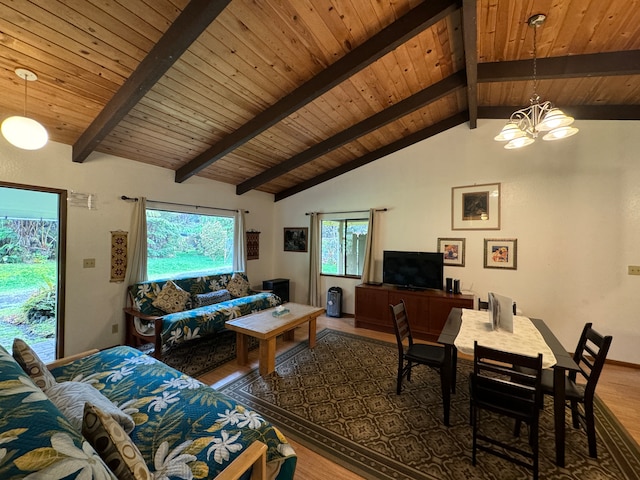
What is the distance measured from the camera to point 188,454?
1.15m

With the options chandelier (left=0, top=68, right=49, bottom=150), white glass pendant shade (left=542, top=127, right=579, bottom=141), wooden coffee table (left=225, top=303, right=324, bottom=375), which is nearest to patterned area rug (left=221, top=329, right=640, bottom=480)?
wooden coffee table (left=225, top=303, right=324, bottom=375)

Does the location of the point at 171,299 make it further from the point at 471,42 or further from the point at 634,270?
the point at 634,270

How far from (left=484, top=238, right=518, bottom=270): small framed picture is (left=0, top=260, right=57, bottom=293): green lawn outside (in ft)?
18.3

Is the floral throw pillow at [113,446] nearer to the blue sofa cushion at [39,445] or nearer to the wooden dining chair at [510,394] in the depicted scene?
the blue sofa cushion at [39,445]

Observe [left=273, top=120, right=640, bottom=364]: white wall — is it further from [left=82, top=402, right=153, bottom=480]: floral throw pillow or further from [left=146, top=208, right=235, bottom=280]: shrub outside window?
[left=82, top=402, right=153, bottom=480]: floral throw pillow

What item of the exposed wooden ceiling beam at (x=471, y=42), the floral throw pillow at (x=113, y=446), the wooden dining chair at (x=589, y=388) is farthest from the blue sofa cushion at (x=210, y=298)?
the exposed wooden ceiling beam at (x=471, y=42)

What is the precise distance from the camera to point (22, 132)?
2.00 m

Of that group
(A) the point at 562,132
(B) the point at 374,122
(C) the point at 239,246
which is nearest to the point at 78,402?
(A) the point at 562,132

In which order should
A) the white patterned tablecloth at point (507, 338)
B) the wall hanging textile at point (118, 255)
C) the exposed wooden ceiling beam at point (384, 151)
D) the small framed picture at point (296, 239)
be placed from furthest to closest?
1. the small framed picture at point (296, 239)
2. the exposed wooden ceiling beam at point (384, 151)
3. the wall hanging textile at point (118, 255)
4. the white patterned tablecloth at point (507, 338)

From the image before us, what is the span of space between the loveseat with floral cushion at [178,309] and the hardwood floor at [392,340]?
591 mm

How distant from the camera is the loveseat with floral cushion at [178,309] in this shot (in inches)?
120

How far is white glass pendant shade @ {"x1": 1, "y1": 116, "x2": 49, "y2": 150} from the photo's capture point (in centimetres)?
195

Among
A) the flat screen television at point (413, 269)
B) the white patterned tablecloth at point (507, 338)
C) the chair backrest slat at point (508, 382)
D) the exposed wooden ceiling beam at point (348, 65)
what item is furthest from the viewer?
the flat screen television at point (413, 269)

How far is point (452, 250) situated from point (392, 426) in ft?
9.22
